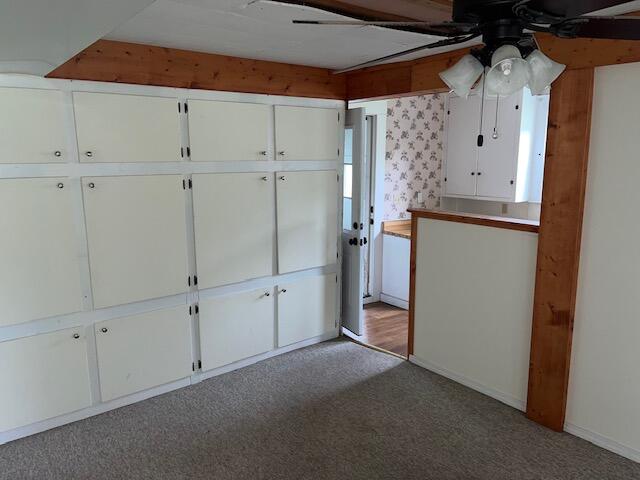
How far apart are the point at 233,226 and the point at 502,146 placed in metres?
2.91

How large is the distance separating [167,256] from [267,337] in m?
1.07

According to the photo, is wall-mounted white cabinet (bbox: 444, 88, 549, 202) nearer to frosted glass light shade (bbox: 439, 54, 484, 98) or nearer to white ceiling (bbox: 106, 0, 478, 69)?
white ceiling (bbox: 106, 0, 478, 69)

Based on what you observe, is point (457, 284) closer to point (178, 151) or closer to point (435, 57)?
point (435, 57)

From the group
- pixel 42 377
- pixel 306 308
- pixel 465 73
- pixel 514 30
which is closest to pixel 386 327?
pixel 306 308

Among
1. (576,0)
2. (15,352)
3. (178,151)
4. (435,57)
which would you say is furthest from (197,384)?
(576,0)

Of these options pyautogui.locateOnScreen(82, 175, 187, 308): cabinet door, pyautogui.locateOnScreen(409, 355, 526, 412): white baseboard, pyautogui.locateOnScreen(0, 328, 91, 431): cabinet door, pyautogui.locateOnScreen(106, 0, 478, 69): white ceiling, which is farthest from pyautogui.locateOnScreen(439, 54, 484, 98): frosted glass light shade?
pyautogui.locateOnScreen(0, 328, 91, 431): cabinet door

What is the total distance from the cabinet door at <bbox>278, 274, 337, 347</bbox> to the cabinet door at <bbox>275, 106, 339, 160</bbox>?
1.01 m

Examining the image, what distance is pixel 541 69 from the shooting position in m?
1.37

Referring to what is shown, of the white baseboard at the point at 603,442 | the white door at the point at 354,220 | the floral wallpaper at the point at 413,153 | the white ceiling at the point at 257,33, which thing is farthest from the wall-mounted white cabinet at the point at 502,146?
the white baseboard at the point at 603,442

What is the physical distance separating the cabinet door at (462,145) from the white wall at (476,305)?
1847 millimetres

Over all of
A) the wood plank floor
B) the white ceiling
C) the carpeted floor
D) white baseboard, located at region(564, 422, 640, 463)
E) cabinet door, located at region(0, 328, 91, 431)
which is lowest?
the wood plank floor

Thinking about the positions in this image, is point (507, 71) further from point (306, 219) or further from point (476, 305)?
point (306, 219)

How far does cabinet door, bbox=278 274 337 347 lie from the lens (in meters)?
3.78

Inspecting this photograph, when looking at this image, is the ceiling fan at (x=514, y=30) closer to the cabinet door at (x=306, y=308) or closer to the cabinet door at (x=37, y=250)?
the cabinet door at (x=37, y=250)
